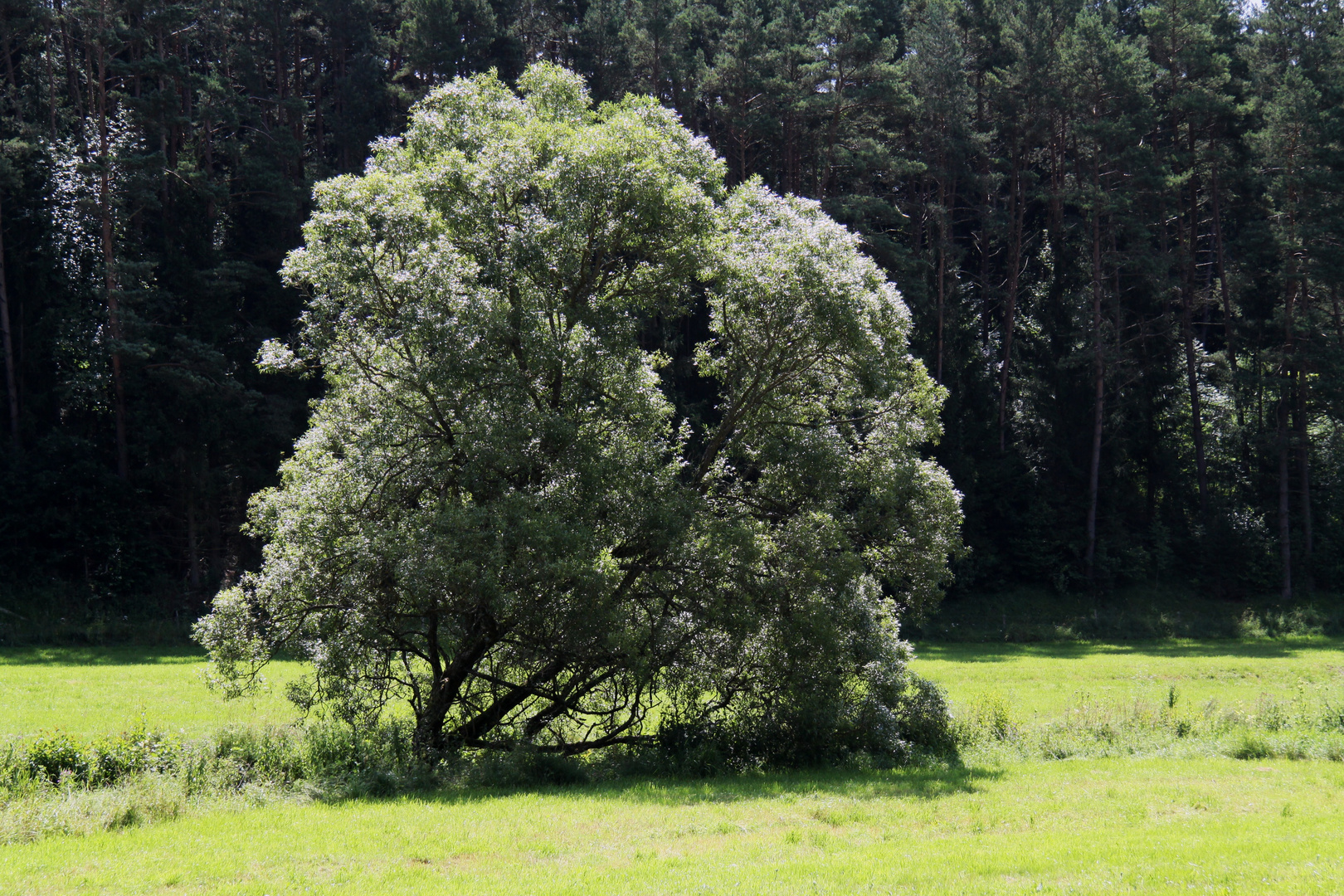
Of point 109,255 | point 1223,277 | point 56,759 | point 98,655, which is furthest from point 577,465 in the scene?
point 1223,277

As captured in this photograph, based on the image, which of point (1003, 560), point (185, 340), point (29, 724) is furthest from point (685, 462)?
point (1003, 560)

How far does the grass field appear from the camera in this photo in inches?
379

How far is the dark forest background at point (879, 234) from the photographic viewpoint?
3841 cm

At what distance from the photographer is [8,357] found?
38625 millimetres

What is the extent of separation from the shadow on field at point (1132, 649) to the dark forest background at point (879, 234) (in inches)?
261

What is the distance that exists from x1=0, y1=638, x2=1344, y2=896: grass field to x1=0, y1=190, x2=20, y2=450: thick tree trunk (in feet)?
106

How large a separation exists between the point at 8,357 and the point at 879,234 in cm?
3619

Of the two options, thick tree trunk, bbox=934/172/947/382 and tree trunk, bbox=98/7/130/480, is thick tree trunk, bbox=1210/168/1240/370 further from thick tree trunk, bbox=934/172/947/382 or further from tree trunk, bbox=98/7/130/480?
tree trunk, bbox=98/7/130/480

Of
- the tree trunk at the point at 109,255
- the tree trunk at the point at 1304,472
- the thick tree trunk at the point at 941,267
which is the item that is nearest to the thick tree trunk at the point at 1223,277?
the tree trunk at the point at 1304,472

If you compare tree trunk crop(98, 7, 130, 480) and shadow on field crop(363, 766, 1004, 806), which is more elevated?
tree trunk crop(98, 7, 130, 480)

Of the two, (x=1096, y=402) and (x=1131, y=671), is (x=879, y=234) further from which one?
A: (x=1131, y=671)

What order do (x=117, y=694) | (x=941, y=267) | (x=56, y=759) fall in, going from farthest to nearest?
(x=941, y=267) → (x=117, y=694) → (x=56, y=759)

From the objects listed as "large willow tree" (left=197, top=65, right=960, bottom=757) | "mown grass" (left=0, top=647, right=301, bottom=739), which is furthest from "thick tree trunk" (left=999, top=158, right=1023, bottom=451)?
"mown grass" (left=0, top=647, right=301, bottom=739)

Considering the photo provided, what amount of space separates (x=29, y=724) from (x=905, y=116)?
46.5 m
